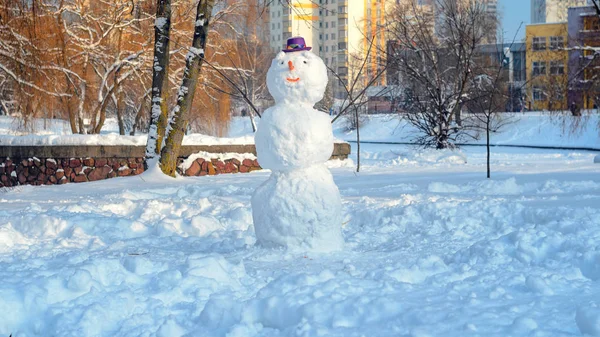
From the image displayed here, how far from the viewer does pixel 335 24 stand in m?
88.1

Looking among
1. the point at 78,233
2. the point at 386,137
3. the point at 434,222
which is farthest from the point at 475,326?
the point at 386,137

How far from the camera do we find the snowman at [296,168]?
6016 mm

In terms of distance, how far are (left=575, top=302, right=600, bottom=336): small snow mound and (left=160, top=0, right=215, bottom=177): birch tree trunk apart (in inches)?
385

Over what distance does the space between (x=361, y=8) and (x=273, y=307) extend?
226 ft

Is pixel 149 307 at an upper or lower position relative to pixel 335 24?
lower

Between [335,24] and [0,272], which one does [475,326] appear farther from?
[335,24]

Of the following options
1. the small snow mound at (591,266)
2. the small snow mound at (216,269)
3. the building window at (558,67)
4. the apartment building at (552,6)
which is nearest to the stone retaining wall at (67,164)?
the small snow mound at (216,269)

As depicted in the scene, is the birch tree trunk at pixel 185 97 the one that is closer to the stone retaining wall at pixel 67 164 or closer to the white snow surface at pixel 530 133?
the stone retaining wall at pixel 67 164

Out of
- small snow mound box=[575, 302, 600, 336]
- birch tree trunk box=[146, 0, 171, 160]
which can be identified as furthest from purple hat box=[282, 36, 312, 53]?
birch tree trunk box=[146, 0, 171, 160]

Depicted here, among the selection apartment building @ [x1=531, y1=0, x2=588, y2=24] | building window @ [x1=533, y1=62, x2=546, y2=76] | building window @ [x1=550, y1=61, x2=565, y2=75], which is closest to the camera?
apartment building @ [x1=531, y1=0, x2=588, y2=24]

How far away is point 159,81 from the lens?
13125 mm

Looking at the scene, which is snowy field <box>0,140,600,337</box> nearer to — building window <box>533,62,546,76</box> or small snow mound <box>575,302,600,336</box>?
small snow mound <box>575,302,600,336</box>

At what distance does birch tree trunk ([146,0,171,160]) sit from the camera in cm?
1301

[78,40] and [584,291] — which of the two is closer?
[584,291]
